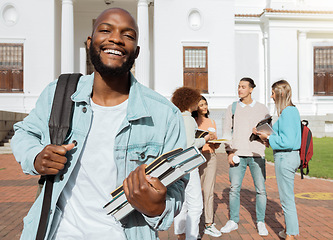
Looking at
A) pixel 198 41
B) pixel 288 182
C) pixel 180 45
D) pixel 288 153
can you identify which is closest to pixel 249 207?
pixel 288 182

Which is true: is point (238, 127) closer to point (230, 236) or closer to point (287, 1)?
point (230, 236)

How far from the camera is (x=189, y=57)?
19.5 metres

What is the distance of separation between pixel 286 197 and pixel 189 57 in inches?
646

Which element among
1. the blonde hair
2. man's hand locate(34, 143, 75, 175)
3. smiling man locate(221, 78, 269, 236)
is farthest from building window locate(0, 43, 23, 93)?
man's hand locate(34, 143, 75, 175)

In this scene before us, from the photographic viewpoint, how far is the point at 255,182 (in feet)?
14.5

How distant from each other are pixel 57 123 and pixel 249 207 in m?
4.99

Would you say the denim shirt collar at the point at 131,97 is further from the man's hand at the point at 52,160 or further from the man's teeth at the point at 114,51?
the man's hand at the point at 52,160

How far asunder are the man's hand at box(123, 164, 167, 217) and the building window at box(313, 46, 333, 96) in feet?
80.1

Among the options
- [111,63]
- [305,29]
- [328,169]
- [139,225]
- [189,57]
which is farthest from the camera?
[305,29]

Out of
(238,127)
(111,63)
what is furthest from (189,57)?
(111,63)

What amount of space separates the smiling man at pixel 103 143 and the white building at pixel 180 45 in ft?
54.1

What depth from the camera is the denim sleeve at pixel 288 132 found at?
12.2ft

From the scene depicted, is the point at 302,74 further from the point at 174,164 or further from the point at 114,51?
the point at 174,164

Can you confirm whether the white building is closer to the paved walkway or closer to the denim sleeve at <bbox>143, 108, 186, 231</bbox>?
the paved walkway
